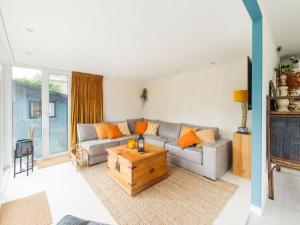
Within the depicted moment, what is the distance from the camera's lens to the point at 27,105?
3408mm

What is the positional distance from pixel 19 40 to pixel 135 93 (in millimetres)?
3553

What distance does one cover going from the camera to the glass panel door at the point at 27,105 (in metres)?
3.27

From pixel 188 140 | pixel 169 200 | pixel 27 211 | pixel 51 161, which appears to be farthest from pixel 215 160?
pixel 51 161

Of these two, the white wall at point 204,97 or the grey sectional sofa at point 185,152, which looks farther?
the white wall at point 204,97

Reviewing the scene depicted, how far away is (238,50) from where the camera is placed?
99.7 inches

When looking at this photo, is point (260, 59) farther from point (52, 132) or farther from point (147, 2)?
point (52, 132)

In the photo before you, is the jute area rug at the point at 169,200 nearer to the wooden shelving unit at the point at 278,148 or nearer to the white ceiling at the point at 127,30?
the wooden shelving unit at the point at 278,148

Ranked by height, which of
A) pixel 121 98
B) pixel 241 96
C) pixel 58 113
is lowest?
pixel 58 113

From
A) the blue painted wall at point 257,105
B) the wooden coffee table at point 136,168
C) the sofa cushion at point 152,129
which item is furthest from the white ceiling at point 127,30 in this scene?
the sofa cushion at point 152,129

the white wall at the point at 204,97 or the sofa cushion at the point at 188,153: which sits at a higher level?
the white wall at the point at 204,97

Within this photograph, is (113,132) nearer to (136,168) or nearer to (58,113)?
(58,113)

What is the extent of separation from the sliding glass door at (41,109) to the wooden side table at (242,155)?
13.1ft

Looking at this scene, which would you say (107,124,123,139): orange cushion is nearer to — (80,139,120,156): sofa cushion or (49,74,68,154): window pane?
(80,139,120,156): sofa cushion

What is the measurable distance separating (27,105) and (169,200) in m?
3.67
